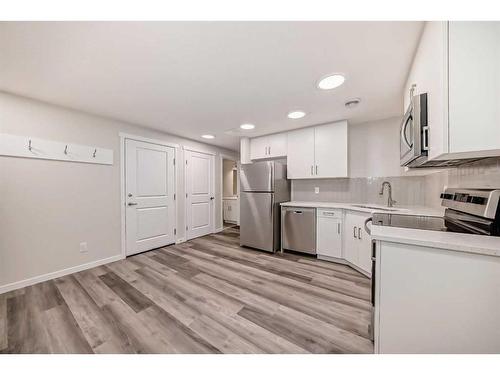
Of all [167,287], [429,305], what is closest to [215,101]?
[167,287]

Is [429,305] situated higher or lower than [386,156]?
lower

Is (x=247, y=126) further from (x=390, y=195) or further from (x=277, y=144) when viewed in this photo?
(x=390, y=195)

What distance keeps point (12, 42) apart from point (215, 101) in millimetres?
1487

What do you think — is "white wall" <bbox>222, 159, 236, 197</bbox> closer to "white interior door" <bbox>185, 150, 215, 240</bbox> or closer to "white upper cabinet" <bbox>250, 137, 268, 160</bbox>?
"white interior door" <bbox>185, 150, 215, 240</bbox>

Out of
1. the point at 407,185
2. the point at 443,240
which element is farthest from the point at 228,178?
the point at 443,240

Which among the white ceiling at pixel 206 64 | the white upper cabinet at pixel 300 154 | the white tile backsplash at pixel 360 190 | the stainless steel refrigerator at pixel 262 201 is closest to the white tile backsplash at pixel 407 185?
the white tile backsplash at pixel 360 190

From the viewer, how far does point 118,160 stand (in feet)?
9.10

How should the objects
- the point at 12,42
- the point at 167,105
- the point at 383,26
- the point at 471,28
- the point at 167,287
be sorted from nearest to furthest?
the point at 471,28 → the point at 383,26 → the point at 12,42 → the point at 167,287 → the point at 167,105

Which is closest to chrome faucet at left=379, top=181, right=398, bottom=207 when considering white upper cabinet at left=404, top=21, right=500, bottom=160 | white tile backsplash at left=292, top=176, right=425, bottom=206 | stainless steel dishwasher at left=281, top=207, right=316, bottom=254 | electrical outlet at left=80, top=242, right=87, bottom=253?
Result: white tile backsplash at left=292, top=176, right=425, bottom=206

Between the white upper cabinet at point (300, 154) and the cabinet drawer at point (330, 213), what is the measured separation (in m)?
0.60

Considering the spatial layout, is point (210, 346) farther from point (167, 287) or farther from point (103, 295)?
point (103, 295)

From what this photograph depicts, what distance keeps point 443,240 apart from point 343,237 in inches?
73.3

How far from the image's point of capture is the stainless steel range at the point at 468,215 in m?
0.86

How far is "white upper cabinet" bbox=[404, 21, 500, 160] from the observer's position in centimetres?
80
